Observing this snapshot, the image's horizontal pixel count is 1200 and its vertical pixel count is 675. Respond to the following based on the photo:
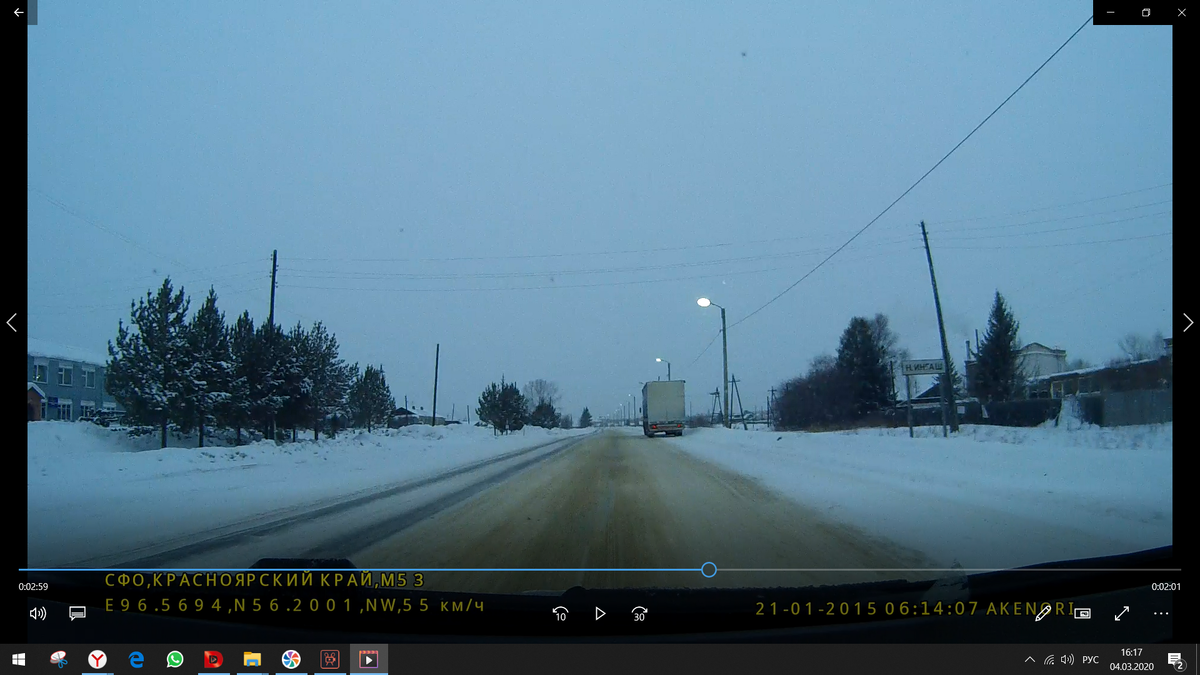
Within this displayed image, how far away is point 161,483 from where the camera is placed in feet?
47.4

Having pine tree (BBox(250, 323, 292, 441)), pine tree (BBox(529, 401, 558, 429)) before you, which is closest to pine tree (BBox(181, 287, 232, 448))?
pine tree (BBox(250, 323, 292, 441))

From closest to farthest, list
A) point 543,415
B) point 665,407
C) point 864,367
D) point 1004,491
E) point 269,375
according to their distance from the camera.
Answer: point 1004,491
point 864,367
point 269,375
point 665,407
point 543,415

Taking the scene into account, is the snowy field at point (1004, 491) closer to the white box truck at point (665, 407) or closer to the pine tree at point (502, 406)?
the white box truck at point (665, 407)

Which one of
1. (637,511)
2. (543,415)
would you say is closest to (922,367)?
(637,511)

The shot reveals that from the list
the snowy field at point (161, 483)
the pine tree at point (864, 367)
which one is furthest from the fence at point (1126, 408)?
the snowy field at point (161, 483)

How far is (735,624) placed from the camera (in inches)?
137

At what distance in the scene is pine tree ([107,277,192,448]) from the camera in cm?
2150

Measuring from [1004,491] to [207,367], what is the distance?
85.2ft

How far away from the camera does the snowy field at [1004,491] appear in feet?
22.4
